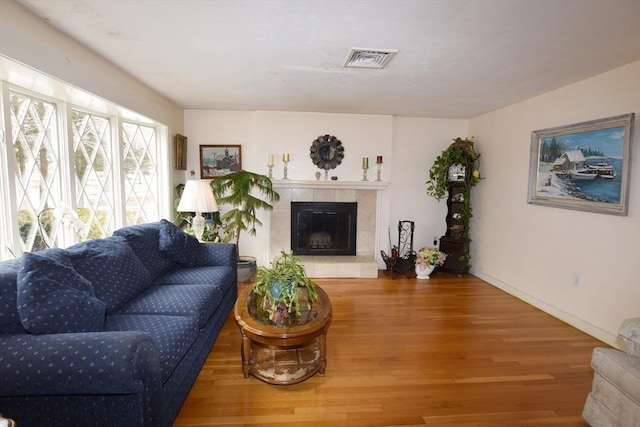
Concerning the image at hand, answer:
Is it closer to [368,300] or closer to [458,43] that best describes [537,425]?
[368,300]

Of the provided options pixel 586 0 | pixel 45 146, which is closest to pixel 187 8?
pixel 45 146

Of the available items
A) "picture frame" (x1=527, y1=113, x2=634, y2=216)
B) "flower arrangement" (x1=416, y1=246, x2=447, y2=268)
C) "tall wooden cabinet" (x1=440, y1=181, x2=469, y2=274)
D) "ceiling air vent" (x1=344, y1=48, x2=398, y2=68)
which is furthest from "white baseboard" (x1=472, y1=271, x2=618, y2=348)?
"ceiling air vent" (x1=344, y1=48, x2=398, y2=68)

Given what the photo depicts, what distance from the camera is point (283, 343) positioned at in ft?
6.19

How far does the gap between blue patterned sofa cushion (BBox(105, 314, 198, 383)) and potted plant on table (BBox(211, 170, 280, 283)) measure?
7.19 feet

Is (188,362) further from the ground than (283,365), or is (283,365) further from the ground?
(188,362)

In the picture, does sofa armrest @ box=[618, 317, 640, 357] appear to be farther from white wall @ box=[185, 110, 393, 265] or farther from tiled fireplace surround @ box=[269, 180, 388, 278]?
white wall @ box=[185, 110, 393, 265]

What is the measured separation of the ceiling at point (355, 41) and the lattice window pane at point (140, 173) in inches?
26.9

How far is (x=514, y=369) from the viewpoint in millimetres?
2348

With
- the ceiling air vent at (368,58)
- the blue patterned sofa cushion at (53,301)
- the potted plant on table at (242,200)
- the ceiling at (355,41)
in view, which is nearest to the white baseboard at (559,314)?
the ceiling at (355,41)

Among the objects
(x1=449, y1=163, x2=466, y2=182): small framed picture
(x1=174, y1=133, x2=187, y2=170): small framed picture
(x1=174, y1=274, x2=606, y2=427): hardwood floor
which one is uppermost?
(x1=174, y1=133, x2=187, y2=170): small framed picture

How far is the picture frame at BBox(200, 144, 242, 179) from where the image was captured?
4.69m

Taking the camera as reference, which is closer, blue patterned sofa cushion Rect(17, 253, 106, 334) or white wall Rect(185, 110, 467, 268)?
blue patterned sofa cushion Rect(17, 253, 106, 334)

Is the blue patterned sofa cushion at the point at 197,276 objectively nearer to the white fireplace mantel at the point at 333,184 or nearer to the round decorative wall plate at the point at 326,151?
the white fireplace mantel at the point at 333,184

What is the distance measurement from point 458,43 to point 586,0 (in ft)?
2.33
